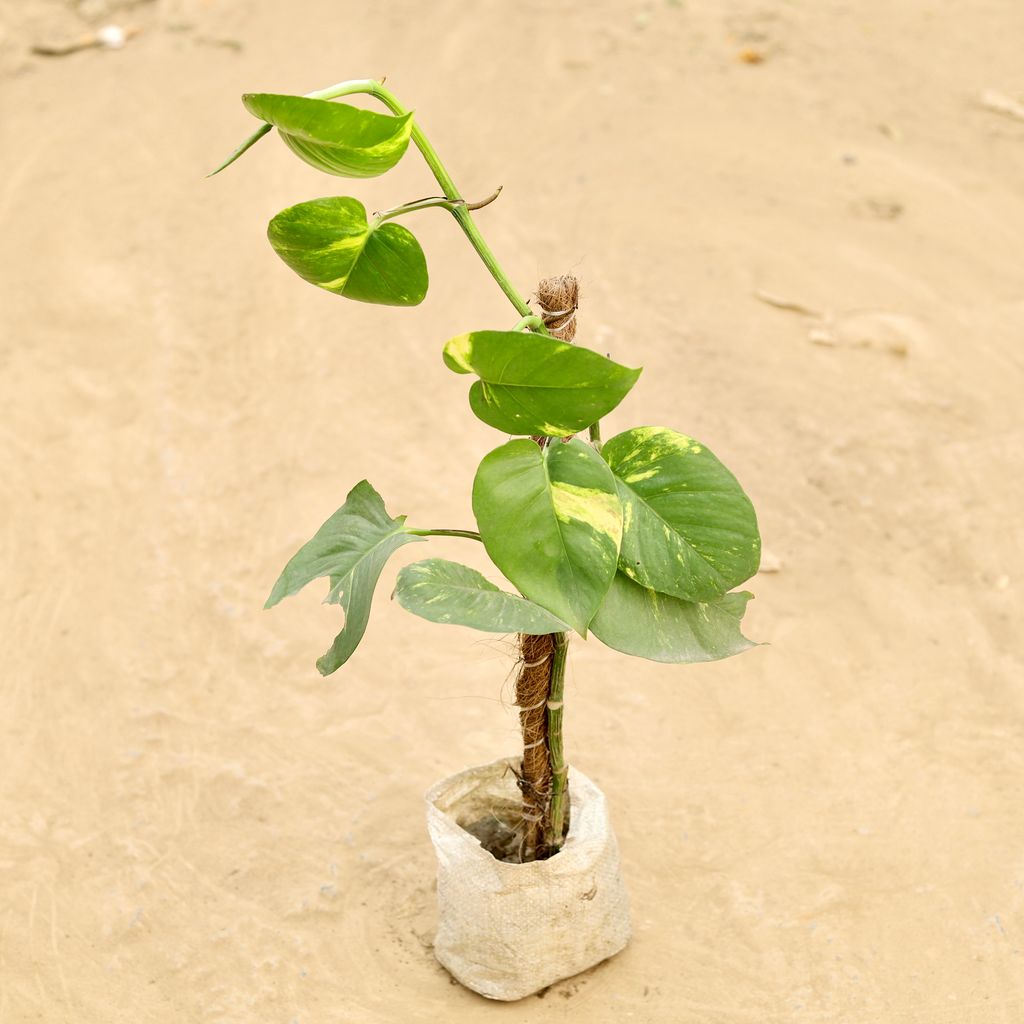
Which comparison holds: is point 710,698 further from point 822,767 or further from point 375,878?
point 375,878

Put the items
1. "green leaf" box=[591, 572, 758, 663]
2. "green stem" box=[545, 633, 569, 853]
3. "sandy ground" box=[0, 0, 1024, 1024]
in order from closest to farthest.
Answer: "green leaf" box=[591, 572, 758, 663]
"green stem" box=[545, 633, 569, 853]
"sandy ground" box=[0, 0, 1024, 1024]

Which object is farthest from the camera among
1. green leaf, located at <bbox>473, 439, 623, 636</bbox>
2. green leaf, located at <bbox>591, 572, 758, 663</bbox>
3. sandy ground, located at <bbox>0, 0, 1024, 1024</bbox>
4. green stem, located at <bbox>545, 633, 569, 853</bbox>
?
sandy ground, located at <bbox>0, 0, 1024, 1024</bbox>

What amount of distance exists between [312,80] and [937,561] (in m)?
2.90

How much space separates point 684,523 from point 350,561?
44cm

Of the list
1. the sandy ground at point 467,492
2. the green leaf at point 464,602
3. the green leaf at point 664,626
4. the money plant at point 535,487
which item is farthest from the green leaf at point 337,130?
the sandy ground at point 467,492

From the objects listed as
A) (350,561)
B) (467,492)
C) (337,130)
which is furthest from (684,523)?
(467,492)

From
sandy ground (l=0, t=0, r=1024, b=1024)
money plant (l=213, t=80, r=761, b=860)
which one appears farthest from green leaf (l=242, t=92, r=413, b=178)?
sandy ground (l=0, t=0, r=1024, b=1024)

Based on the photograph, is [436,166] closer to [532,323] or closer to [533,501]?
[532,323]

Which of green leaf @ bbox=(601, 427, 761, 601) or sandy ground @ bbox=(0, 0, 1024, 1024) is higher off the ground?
green leaf @ bbox=(601, 427, 761, 601)

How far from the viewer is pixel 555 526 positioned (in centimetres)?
136

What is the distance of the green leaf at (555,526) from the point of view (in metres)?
1.34

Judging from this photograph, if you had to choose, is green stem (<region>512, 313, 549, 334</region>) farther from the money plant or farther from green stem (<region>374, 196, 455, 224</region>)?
green stem (<region>374, 196, 455, 224</region>)

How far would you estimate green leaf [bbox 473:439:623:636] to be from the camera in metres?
1.34

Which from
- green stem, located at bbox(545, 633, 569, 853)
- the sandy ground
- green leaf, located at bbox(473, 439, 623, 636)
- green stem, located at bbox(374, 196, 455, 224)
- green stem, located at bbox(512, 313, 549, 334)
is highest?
green stem, located at bbox(374, 196, 455, 224)
